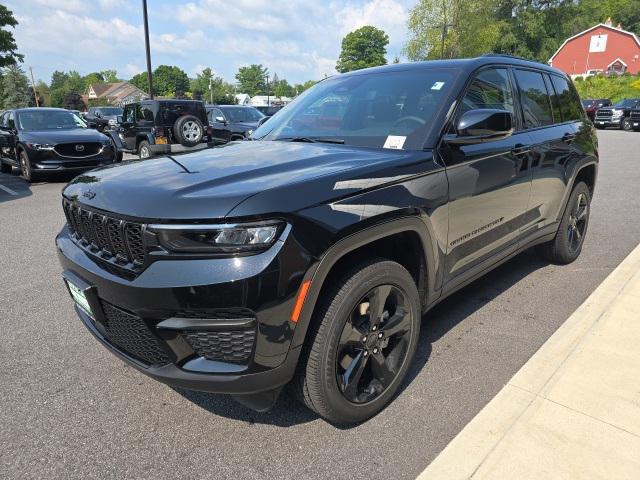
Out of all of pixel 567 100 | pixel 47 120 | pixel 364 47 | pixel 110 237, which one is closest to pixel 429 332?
pixel 110 237

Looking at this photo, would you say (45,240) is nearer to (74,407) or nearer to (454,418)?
(74,407)

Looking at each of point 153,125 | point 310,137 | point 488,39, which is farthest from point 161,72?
point 310,137

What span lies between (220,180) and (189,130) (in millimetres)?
9833

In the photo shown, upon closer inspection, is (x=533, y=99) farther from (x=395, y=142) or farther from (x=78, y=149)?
(x=78, y=149)

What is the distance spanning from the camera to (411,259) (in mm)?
2586

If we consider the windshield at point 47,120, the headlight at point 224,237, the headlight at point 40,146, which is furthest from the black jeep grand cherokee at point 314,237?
the windshield at point 47,120

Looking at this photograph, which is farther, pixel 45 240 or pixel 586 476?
pixel 45 240

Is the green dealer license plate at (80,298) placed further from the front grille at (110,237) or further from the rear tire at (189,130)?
the rear tire at (189,130)

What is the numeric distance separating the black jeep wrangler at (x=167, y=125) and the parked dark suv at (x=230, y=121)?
2.56ft

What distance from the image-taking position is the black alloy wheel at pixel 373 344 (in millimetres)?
2258

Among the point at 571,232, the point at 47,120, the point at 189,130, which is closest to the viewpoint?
the point at 571,232

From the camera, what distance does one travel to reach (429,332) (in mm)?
3299

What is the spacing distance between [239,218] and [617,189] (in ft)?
29.1

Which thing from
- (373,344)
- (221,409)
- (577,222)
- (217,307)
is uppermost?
(217,307)
